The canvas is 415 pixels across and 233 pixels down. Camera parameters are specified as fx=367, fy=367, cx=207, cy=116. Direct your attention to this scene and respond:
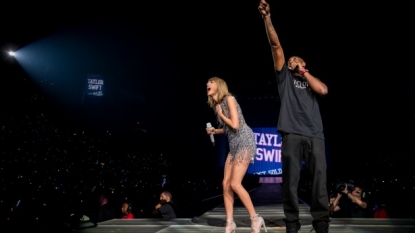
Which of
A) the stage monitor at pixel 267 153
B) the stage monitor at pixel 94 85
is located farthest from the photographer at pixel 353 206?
the stage monitor at pixel 267 153

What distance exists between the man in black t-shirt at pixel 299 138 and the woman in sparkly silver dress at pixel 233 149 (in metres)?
0.47

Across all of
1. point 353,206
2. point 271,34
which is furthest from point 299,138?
point 353,206

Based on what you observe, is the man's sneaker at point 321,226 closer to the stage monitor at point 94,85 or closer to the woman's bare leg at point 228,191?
the woman's bare leg at point 228,191

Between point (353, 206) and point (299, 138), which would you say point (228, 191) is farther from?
point (353, 206)

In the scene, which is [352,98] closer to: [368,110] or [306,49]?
[368,110]

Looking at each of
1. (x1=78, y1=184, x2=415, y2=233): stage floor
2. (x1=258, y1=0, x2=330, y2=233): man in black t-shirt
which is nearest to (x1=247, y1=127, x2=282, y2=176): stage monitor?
(x1=78, y1=184, x2=415, y2=233): stage floor

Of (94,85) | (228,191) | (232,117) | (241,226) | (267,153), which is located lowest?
(241,226)

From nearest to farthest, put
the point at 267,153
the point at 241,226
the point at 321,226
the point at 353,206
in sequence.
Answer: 1. the point at 321,226
2. the point at 241,226
3. the point at 353,206
4. the point at 267,153

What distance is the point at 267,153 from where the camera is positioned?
736 inches

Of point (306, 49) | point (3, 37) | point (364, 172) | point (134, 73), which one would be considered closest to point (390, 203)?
point (306, 49)

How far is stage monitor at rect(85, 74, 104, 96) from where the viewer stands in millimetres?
16172

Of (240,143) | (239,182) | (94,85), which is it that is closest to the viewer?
(239,182)

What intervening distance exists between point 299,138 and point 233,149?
0.69 meters

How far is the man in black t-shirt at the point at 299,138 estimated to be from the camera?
2.67 meters
